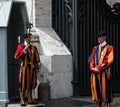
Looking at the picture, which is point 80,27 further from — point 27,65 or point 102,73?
point 102,73

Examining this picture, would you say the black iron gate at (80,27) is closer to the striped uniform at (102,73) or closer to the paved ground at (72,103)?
the paved ground at (72,103)

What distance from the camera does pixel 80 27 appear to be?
13914 millimetres

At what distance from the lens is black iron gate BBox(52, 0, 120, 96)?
13.8 metres

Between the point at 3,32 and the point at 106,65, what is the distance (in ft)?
10.8

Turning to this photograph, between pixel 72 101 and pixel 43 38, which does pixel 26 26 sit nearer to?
pixel 43 38

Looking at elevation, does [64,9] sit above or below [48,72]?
above

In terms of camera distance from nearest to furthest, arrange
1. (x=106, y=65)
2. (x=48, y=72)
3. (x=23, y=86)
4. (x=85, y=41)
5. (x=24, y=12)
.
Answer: (x=106, y=65) < (x=23, y=86) < (x=24, y=12) < (x=48, y=72) < (x=85, y=41)

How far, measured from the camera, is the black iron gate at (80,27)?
13766 millimetres

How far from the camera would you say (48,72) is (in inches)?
518

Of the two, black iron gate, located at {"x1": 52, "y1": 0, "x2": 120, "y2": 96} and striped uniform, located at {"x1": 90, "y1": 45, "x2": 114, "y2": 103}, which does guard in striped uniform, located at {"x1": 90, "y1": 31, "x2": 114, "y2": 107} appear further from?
black iron gate, located at {"x1": 52, "y1": 0, "x2": 120, "y2": 96}

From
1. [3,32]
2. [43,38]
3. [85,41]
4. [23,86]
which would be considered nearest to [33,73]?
[23,86]

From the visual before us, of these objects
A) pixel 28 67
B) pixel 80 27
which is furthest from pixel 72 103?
pixel 80 27

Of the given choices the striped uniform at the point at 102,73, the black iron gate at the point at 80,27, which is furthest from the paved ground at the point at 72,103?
the striped uniform at the point at 102,73

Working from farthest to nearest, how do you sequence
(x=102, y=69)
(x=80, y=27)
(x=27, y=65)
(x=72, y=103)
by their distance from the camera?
(x=80, y=27), (x=72, y=103), (x=27, y=65), (x=102, y=69)
